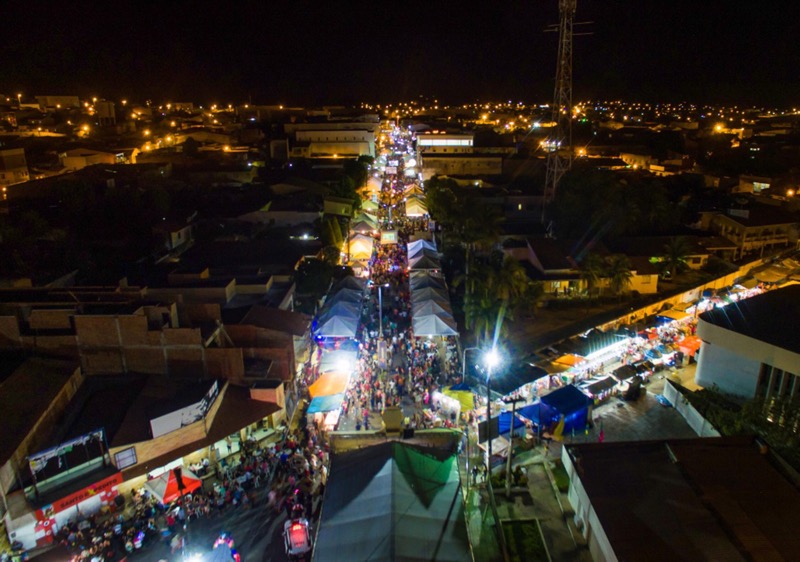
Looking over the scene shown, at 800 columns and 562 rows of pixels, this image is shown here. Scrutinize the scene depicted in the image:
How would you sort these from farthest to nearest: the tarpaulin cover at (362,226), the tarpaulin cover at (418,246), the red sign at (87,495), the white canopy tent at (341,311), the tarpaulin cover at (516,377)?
the tarpaulin cover at (362,226)
the tarpaulin cover at (418,246)
the white canopy tent at (341,311)
the tarpaulin cover at (516,377)
the red sign at (87,495)

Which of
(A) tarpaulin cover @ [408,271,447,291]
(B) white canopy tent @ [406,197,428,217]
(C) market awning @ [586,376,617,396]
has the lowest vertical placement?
(C) market awning @ [586,376,617,396]

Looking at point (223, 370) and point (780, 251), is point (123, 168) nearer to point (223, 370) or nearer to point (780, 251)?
point (223, 370)

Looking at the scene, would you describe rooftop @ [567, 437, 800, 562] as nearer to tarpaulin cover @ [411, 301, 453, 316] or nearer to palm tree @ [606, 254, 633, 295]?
tarpaulin cover @ [411, 301, 453, 316]

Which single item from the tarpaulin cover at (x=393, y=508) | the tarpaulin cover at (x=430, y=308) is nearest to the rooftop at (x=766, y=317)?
the tarpaulin cover at (x=430, y=308)

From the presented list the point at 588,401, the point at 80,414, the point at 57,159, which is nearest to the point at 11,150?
the point at 57,159

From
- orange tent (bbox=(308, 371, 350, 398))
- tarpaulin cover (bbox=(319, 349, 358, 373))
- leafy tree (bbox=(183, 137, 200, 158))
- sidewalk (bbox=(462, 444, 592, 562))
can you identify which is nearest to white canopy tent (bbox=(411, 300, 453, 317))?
tarpaulin cover (bbox=(319, 349, 358, 373))

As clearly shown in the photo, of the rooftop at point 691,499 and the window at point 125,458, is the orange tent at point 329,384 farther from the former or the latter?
the rooftop at point 691,499

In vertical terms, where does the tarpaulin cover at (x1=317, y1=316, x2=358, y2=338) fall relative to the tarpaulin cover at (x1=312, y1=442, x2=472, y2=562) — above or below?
below
